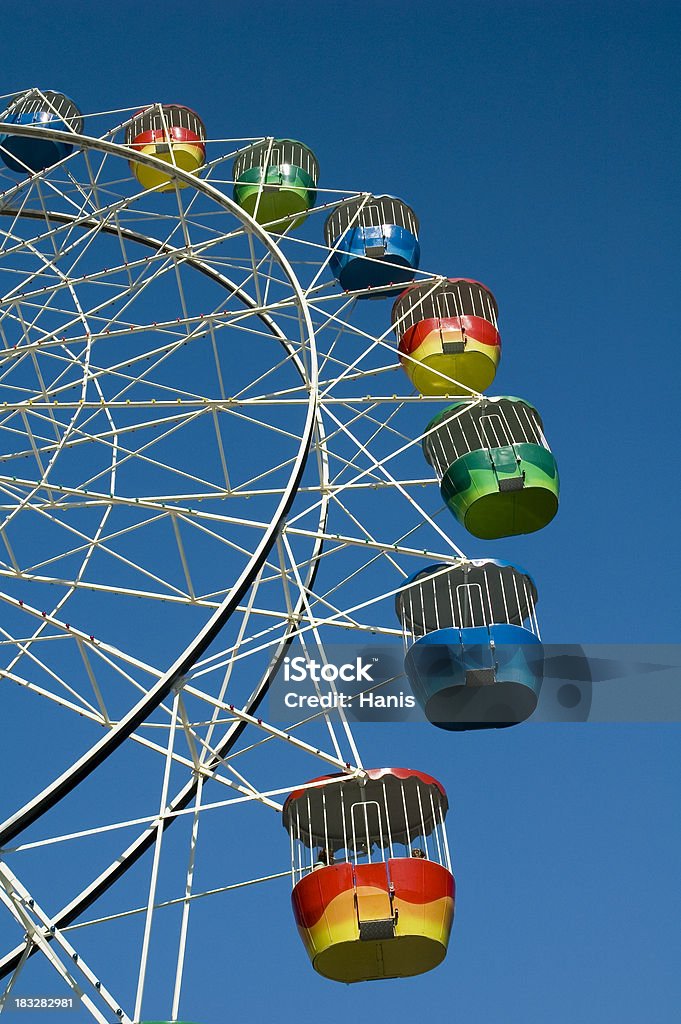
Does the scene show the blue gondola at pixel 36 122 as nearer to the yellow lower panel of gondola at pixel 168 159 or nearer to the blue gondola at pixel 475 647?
the yellow lower panel of gondola at pixel 168 159

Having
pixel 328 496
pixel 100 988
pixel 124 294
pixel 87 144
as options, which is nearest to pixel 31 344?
pixel 124 294

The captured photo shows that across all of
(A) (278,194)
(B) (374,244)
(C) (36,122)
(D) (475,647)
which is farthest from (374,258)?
(D) (475,647)

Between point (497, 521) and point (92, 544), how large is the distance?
14.7 ft

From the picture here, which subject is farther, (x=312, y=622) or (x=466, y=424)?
(x=466, y=424)

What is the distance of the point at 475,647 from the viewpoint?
1580 cm

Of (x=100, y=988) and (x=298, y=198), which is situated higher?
(x=298, y=198)

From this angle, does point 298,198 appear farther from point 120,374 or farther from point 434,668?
point 434,668

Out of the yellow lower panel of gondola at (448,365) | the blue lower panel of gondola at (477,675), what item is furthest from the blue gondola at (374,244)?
the blue lower panel of gondola at (477,675)

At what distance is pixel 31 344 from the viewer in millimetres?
16078

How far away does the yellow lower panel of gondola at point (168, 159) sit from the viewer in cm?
2067

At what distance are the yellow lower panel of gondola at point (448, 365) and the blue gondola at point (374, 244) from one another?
112cm

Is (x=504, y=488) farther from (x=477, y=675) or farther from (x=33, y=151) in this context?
(x=33, y=151)

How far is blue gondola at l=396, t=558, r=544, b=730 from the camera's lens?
15812mm

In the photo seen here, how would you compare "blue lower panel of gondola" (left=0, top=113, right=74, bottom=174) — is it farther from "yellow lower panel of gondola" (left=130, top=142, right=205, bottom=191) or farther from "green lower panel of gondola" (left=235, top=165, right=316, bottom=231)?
"green lower panel of gondola" (left=235, top=165, right=316, bottom=231)
